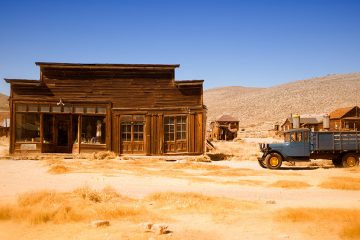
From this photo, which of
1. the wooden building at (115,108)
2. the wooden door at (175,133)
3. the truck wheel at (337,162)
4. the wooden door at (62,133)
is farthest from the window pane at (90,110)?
the truck wheel at (337,162)

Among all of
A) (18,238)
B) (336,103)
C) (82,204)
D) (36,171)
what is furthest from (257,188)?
(336,103)

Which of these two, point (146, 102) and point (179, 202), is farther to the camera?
point (146, 102)

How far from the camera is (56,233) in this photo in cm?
735

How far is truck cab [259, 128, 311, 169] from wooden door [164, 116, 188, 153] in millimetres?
6268

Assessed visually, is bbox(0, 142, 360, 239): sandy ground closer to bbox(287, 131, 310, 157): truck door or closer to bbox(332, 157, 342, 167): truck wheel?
bbox(332, 157, 342, 167): truck wheel

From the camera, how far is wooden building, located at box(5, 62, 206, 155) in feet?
80.3

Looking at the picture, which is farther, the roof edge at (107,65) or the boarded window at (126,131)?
the boarded window at (126,131)

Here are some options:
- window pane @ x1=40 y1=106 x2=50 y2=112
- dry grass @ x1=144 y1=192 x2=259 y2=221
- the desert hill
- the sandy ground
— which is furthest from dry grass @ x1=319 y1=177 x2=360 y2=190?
the desert hill

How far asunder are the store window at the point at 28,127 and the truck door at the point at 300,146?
1567 centimetres

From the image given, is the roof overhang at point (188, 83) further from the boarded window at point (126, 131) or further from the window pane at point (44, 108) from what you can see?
the window pane at point (44, 108)

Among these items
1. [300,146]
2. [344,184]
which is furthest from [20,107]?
[344,184]

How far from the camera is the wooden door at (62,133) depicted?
25031 millimetres

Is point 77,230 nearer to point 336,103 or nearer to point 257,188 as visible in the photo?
point 257,188

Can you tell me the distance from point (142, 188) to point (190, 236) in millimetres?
5795
